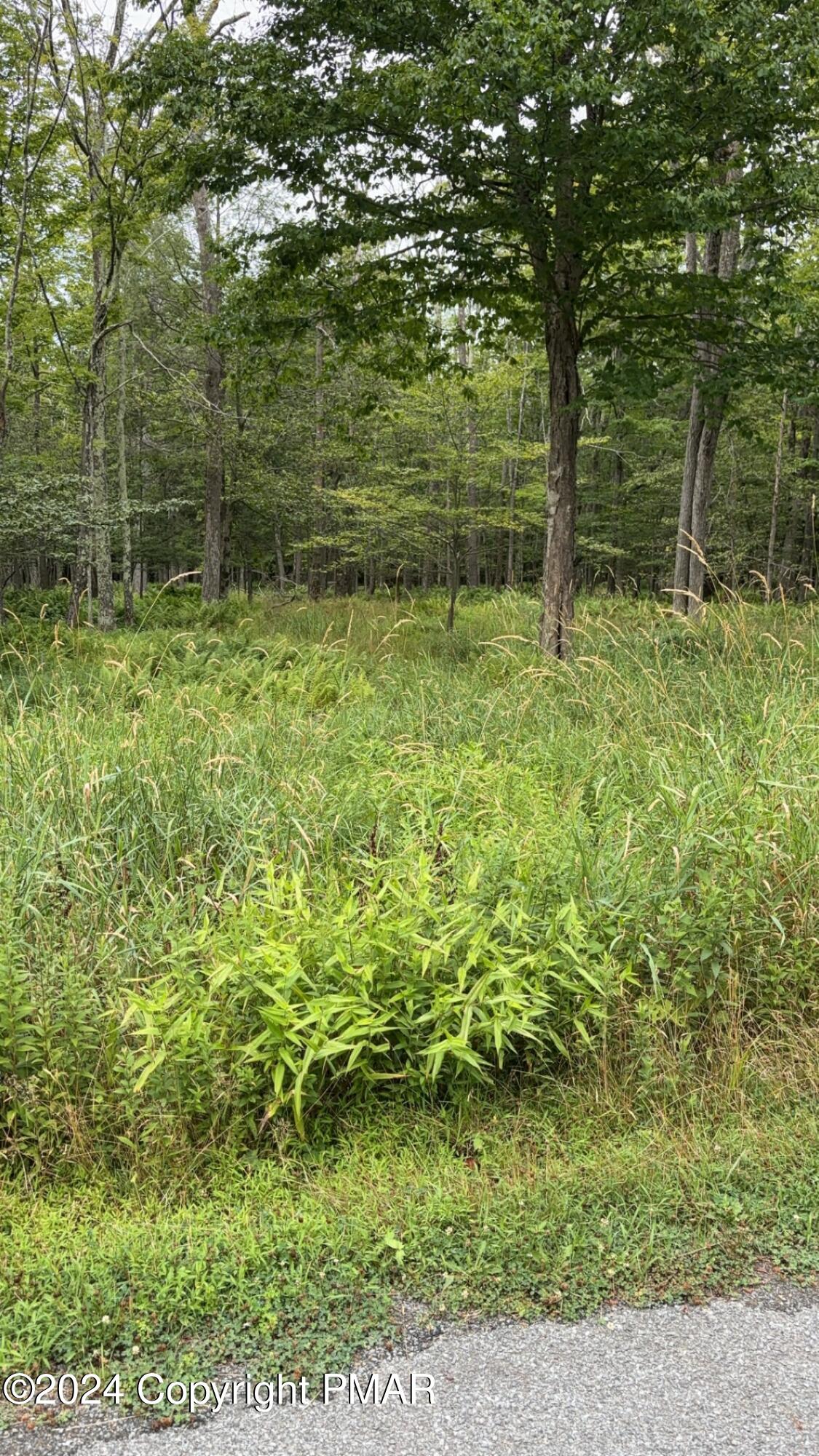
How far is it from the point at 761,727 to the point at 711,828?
4.50 feet

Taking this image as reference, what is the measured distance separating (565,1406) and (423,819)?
2373 mm

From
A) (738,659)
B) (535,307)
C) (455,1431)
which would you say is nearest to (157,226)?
(535,307)

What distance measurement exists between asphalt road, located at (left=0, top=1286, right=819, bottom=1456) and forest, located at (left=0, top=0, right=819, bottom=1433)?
0.12m

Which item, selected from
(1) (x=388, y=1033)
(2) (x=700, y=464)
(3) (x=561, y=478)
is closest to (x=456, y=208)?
(3) (x=561, y=478)

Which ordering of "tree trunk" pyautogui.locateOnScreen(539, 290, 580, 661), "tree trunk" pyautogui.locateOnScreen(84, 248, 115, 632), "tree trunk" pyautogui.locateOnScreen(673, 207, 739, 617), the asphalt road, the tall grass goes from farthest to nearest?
"tree trunk" pyautogui.locateOnScreen(84, 248, 115, 632) < "tree trunk" pyautogui.locateOnScreen(673, 207, 739, 617) < "tree trunk" pyautogui.locateOnScreen(539, 290, 580, 661) < the tall grass < the asphalt road

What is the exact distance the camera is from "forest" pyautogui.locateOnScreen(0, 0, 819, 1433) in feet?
8.00

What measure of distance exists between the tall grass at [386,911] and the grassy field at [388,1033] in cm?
2

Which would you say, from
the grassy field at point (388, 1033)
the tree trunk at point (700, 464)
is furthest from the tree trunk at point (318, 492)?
the grassy field at point (388, 1033)

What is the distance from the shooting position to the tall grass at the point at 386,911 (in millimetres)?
2834

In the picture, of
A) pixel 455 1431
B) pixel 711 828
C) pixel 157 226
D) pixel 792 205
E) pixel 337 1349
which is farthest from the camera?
pixel 157 226

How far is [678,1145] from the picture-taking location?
2.76 m

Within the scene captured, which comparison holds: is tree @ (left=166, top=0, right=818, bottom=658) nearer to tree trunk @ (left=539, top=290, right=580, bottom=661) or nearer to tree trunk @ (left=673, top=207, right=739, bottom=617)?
tree trunk @ (left=539, top=290, right=580, bottom=661)

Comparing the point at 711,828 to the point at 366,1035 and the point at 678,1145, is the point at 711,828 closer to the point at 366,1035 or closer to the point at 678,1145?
the point at 678,1145

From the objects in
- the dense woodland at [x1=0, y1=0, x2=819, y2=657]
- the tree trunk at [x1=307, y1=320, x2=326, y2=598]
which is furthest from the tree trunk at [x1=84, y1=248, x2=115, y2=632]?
the tree trunk at [x1=307, y1=320, x2=326, y2=598]
